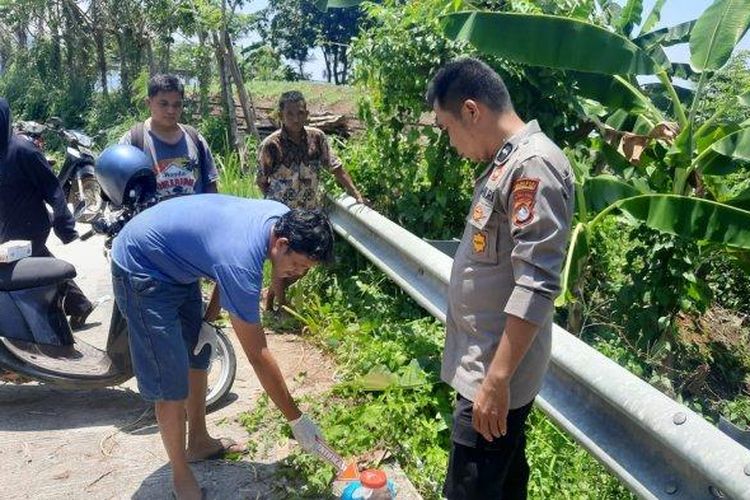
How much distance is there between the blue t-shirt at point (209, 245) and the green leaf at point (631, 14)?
3.71 metres

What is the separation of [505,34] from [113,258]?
8.88 feet

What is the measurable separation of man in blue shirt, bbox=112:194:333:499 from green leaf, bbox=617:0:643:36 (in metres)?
3.71

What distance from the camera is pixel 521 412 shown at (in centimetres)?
246

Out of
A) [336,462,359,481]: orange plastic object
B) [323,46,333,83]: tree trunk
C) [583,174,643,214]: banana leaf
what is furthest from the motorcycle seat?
[323,46,333,83]: tree trunk

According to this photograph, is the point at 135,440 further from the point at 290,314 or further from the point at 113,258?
the point at 290,314

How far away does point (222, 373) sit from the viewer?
4035mm

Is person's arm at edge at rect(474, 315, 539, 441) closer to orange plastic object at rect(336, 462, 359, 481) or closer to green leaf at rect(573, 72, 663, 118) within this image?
orange plastic object at rect(336, 462, 359, 481)

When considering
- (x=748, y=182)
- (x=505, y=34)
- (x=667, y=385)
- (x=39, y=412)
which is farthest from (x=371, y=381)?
(x=748, y=182)

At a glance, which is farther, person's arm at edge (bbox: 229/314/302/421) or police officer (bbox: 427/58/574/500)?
person's arm at edge (bbox: 229/314/302/421)

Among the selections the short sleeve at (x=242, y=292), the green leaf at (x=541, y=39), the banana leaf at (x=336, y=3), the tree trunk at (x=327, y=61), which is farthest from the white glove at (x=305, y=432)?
the tree trunk at (x=327, y=61)

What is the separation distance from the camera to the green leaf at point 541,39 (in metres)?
4.40

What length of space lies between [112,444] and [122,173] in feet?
4.73

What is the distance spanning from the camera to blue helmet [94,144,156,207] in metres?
3.95

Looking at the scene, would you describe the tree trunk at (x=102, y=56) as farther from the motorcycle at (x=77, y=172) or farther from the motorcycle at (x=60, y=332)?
the motorcycle at (x=60, y=332)
